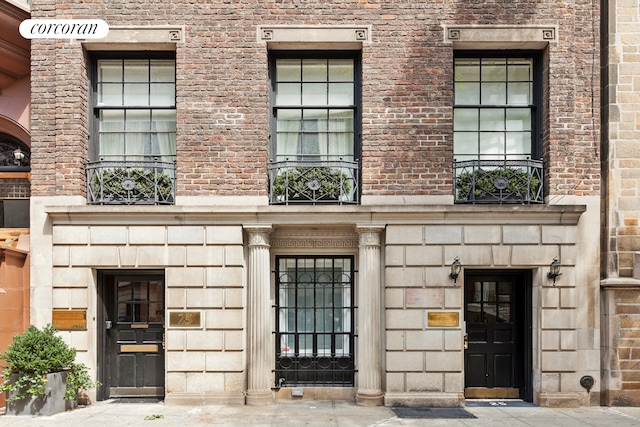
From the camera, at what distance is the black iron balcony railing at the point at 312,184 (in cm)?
938

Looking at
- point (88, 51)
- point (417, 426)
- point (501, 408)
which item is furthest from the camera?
point (88, 51)

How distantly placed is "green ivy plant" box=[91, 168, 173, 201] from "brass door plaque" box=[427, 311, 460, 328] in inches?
217

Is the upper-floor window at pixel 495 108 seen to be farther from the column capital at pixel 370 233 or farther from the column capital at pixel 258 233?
the column capital at pixel 258 233

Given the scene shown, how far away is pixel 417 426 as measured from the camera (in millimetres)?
7926

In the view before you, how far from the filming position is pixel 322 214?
918 centimetres

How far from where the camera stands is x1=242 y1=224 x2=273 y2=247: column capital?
9.20 metres

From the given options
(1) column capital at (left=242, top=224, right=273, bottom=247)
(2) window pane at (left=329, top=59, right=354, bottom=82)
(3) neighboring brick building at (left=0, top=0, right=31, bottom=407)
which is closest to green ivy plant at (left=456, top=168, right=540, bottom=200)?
(2) window pane at (left=329, top=59, right=354, bottom=82)

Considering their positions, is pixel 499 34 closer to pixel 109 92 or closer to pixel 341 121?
pixel 341 121

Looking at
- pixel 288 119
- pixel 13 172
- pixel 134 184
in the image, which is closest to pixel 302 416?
pixel 134 184

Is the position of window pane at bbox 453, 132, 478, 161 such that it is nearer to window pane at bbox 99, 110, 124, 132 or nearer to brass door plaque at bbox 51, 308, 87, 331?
window pane at bbox 99, 110, 124, 132

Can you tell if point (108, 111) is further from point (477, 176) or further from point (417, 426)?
point (417, 426)

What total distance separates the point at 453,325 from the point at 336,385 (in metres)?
2.54

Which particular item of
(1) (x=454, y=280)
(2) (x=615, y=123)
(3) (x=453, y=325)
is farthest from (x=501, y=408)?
(2) (x=615, y=123)

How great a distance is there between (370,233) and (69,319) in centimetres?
587
